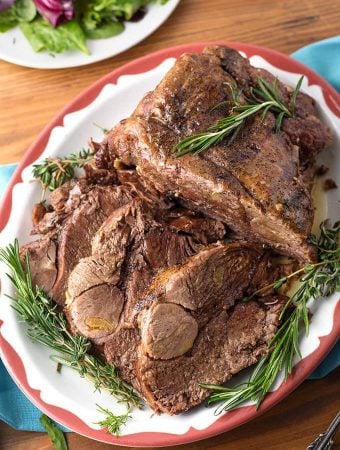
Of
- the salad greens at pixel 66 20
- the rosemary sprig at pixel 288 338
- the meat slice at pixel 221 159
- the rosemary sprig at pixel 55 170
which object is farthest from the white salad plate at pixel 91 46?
the rosemary sprig at pixel 288 338

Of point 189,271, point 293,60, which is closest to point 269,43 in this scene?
point 293,60

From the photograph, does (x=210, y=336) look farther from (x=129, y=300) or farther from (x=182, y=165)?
(x=182, y=165)

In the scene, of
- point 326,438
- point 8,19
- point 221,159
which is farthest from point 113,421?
point 8,19

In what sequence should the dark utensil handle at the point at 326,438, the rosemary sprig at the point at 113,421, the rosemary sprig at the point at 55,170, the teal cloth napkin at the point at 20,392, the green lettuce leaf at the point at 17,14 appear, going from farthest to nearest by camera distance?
the green lettuce leaf at the point at 17,14 → the rosemary sprig at the point at 55,170 → the teal cloth napkin at the point at 20,392 → the rosemary sprig at the point at 113,421 → the dark utensil handle at the point at 326,438

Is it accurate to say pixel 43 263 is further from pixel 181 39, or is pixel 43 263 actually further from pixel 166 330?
pixel 181 39

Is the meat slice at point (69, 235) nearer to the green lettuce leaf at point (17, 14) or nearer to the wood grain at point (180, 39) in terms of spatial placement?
the wood grain at point (180, 39)
